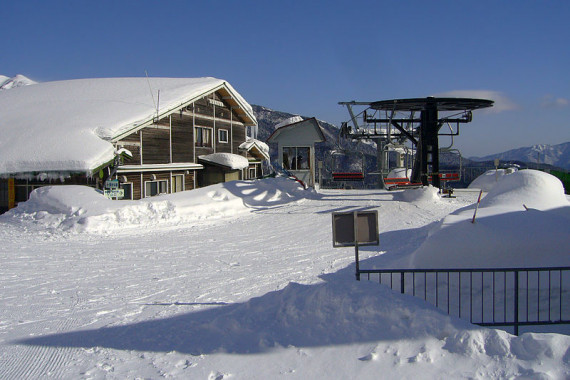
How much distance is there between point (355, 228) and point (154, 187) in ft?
54.3

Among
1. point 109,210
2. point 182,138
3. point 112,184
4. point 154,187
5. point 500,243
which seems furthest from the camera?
point 182,138

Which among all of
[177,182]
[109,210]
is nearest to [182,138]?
[177,182]

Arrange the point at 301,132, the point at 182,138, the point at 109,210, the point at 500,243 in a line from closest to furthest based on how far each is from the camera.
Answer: the point at 500,243, the point at 109,210, the point at 182,138, the point at 301,132

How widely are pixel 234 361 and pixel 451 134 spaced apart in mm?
20001

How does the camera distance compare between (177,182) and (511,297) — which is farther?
(177,182)

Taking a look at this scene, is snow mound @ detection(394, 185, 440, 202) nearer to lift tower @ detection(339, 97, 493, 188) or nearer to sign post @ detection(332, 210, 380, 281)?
lift tower @ detection(339, 97, 493, 188)

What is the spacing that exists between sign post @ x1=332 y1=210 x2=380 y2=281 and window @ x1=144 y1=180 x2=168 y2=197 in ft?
51.6

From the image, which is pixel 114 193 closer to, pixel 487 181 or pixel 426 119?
pixel 426 119

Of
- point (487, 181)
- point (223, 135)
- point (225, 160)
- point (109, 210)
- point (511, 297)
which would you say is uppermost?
point (223, 135)

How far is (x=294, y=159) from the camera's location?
3206 cm

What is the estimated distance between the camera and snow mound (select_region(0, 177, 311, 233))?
14562 mm

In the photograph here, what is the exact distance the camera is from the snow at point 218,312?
4984 mm

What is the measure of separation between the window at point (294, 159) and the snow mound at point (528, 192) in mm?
17990

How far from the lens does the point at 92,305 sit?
300 inches
